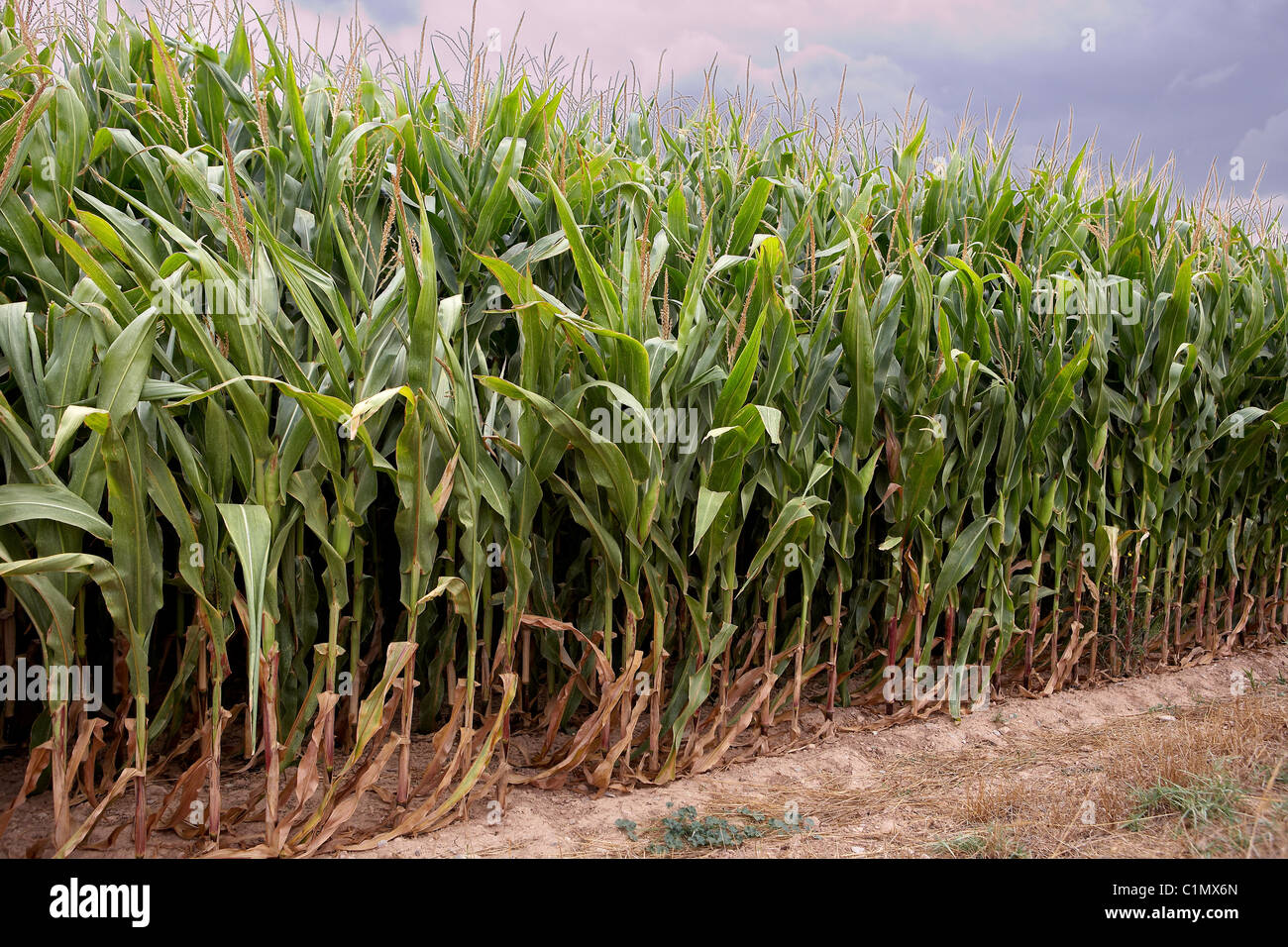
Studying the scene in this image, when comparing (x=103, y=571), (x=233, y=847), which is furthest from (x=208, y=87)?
(x=233, y=847)

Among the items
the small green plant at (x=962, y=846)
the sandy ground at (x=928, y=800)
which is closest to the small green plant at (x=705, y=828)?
the sandy ground at (x=928, y=800)

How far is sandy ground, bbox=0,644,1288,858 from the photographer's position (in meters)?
2.14

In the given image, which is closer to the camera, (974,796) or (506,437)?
(506,437)

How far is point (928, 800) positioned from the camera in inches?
100.0

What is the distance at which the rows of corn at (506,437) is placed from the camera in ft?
6.01

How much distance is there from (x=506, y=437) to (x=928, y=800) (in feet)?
5.65

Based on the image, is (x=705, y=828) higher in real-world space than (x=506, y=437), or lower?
lower

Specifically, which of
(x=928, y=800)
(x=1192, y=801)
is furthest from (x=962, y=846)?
(x=1192, y=801)

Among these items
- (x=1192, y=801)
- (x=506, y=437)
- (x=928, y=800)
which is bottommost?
(x=928, y=800)

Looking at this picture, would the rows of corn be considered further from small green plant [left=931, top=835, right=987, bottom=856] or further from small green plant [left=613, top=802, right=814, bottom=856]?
small green plant [left=931, top=835, right=987, bottom=856]

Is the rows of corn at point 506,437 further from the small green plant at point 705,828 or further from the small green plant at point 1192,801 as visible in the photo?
the small green plant at point 1192,801

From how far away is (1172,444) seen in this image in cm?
363

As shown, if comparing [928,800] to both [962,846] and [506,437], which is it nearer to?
[962,846]

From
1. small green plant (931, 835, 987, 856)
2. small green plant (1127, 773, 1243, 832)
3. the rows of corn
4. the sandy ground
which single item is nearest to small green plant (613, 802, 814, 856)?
the sandy ground
